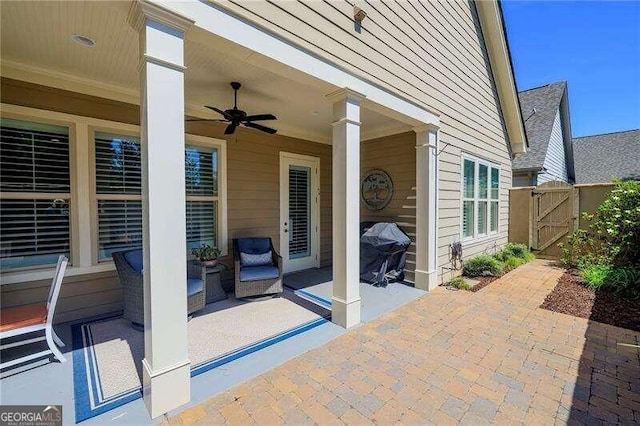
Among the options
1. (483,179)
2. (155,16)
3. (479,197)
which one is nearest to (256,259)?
(155,16)

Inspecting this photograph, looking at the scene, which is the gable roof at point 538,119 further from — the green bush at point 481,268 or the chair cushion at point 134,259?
the chair cushion at point 134,259

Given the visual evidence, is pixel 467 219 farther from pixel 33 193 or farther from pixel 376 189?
pixel 33 193

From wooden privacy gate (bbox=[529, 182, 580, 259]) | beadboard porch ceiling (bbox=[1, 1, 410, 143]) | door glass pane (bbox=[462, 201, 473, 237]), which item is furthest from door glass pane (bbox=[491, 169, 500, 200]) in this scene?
beadboard porch ceiling (bbox=[1, 1, 410, 143])

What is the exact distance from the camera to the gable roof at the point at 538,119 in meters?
10.2

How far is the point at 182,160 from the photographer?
1.99 m

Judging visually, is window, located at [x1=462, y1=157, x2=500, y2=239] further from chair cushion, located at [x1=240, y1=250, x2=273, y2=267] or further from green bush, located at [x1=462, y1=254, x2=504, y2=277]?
chair cushion, located at [x1=240, y1=250, x2=273, y2=267]

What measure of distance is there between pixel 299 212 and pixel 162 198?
13.3 feet

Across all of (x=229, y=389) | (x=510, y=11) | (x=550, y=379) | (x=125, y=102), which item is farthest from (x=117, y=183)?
(x=510, y=11)

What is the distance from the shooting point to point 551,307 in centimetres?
404

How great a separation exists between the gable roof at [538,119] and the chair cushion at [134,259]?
37.5ft

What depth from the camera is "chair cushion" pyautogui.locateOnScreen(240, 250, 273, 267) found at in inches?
174

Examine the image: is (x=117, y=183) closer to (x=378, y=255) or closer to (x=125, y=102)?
(x=125, y=102)

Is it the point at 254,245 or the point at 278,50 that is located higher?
the point at 278,50

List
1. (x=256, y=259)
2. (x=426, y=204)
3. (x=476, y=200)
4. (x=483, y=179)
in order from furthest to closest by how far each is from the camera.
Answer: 1. (x=483, y=179)
2. (x=476, y=200)
3. (x=426, y=204)
4. (x=256, y=259)
